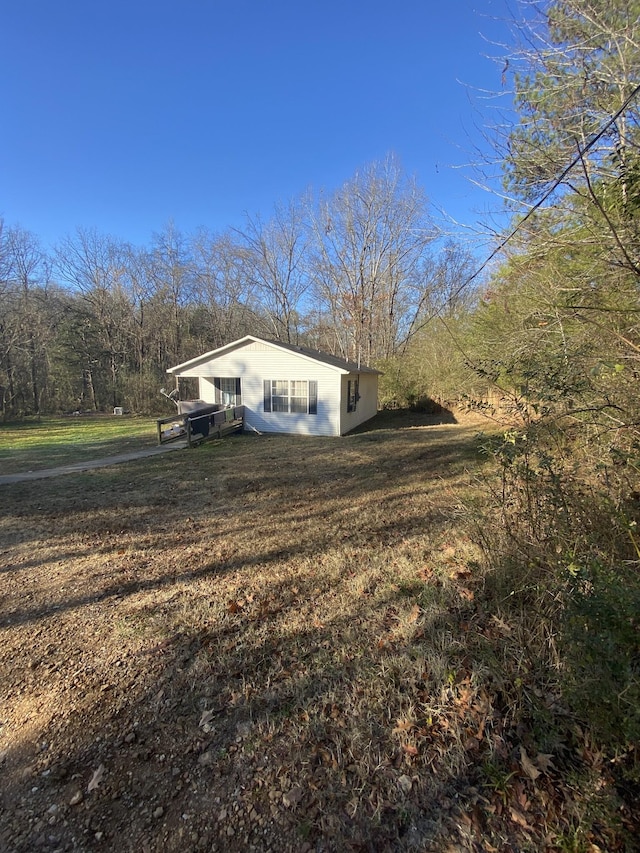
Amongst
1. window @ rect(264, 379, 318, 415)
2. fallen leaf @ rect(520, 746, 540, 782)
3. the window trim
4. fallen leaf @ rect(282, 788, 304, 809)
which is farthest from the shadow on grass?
the window trim

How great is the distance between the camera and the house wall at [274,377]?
1308 centimetres

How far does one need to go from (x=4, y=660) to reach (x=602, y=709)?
11.4ft

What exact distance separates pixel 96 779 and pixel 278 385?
12.2m

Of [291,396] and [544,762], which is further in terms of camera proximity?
[291,396]

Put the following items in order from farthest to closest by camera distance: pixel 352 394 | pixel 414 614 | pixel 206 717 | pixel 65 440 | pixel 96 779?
pixel 352 394, pixel 65 440, pixel 414 614, pixel 206 717, pixel 96 779

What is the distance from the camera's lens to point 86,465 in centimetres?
871

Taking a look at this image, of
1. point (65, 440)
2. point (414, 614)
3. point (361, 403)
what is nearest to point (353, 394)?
point (361, 403)

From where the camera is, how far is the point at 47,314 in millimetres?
A: 21500

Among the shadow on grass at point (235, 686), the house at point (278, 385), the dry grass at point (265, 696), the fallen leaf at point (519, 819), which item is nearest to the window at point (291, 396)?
the house at point (278, 385)

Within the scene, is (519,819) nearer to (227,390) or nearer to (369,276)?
(227,390)

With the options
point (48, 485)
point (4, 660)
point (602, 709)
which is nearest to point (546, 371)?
point (602, 709)

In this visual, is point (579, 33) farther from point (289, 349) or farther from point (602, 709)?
point (289, 349)

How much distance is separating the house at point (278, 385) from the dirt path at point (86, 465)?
11.7 feet

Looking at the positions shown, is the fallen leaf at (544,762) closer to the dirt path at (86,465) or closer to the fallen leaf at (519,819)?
the fallen leaf at (519,819)
